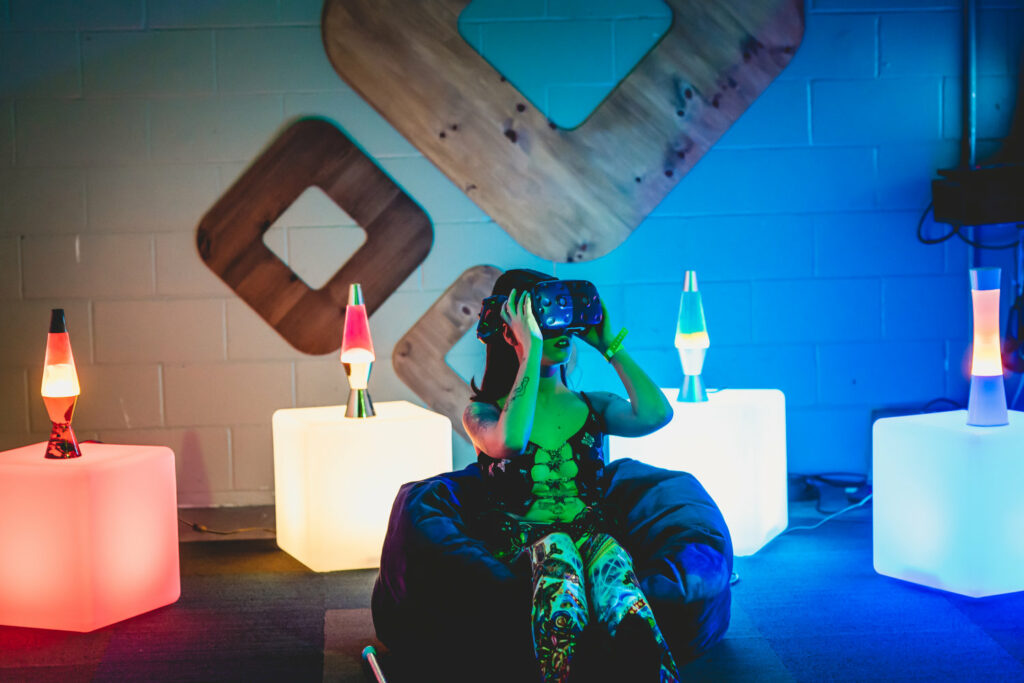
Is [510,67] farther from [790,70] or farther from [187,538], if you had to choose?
[187,538]

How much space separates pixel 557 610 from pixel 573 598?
0.04 metres

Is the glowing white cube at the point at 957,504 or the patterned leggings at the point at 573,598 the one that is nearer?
the patterned leggings at the point at 573,598

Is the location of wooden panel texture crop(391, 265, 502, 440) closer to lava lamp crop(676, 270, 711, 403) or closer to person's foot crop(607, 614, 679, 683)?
lava lamp crop(676, 270, 711, 403)

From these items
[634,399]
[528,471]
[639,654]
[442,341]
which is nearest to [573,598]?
[639,654]

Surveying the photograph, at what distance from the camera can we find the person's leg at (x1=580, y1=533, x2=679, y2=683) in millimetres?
1907

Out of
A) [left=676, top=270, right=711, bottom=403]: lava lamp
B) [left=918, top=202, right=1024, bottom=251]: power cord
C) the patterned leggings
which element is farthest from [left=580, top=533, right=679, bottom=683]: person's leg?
[left=918, top=202, right=1024, bottom=251]: power cord

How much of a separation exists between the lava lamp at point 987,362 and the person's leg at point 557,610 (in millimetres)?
1344

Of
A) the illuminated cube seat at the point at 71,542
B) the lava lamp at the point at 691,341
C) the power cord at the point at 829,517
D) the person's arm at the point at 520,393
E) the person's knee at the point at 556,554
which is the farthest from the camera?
the power cord at the point at 829,517

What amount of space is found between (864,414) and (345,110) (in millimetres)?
2137

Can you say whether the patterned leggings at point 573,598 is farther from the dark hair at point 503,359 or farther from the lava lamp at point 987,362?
the lava lamp at point 987,362

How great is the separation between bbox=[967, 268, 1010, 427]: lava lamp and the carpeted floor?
0.48 metres

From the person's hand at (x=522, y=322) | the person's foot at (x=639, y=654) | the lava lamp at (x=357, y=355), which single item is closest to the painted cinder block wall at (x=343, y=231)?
the lava lamp at (x=357, y=355)

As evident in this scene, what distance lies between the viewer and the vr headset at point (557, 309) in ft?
7.48

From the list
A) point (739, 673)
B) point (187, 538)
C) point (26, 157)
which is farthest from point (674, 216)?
point (26, 157)
